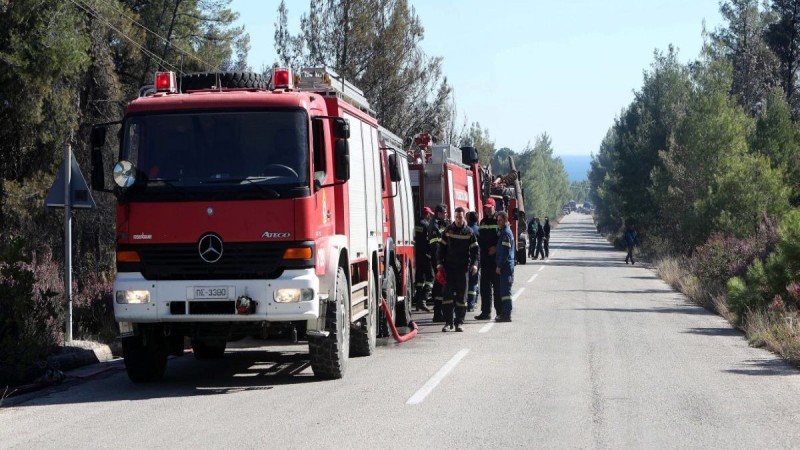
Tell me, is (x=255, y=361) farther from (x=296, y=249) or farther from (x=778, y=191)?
(x=778, y=191)

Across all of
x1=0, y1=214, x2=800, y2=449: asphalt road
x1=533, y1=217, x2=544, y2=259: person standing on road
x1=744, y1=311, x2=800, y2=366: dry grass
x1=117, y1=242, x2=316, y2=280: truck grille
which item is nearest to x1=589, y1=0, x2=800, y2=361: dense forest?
x1=744, y1=311, x2=800, y2=366: dry grass

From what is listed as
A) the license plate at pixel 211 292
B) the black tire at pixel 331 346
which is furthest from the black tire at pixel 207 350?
the license plate at pixel 211 292

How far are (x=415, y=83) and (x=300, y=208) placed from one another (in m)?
25.1

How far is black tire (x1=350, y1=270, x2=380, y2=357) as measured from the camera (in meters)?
13.9

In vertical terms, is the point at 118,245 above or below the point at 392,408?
above

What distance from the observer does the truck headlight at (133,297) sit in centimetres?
1100

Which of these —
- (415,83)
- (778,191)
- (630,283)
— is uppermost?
(415,83)

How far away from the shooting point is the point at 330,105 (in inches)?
494

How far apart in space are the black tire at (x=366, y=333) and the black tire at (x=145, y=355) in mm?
2684

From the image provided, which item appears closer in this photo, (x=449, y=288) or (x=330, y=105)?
(x=330, y=105)

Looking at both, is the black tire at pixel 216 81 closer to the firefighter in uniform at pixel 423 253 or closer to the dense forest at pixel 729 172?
the dense forest at pixel 729 172

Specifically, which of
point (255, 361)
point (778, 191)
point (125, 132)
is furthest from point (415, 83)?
point (125, 132)

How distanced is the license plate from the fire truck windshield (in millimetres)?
901

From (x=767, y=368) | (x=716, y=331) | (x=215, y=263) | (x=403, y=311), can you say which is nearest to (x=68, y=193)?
(x=215, y=263)
